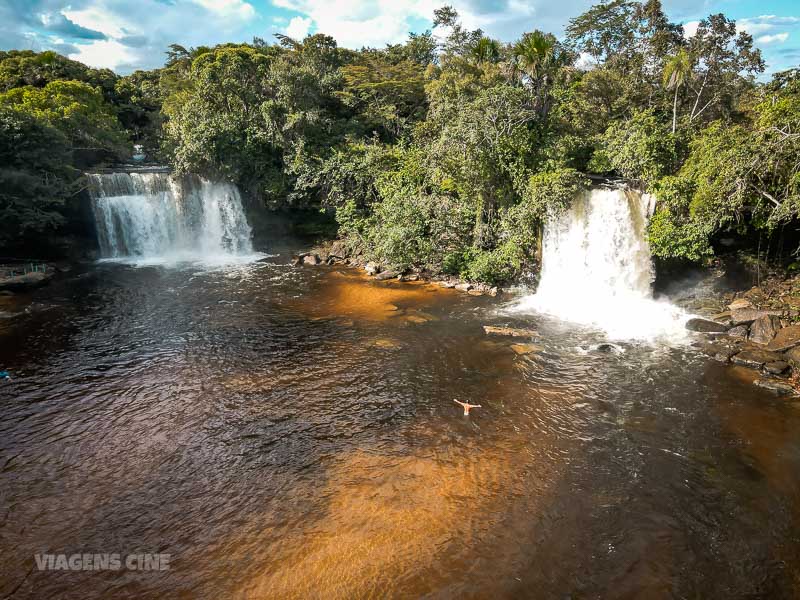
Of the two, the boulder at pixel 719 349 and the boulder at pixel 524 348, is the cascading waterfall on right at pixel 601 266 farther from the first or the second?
the boulder at pixel 524 348

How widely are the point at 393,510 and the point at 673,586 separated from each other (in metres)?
4.75

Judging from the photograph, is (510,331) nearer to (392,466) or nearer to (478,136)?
(392,466)

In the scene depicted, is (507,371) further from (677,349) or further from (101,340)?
(101,340)

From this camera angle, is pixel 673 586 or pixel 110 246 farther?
pixel 110 246

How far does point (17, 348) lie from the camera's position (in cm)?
1686

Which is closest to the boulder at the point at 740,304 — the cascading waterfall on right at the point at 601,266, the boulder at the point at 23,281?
the cascading waterfall on right at the point at 601,266

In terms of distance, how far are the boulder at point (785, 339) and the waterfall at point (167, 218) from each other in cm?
2816

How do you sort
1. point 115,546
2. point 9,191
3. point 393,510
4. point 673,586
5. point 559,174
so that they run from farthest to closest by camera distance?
point 9,191 < point 559,174 < point 393,510 < point 115,546 < point 673,586

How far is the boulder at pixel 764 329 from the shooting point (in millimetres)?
15680

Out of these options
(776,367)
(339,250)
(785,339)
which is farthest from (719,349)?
(339,250)

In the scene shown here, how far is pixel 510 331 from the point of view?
17.6 metres

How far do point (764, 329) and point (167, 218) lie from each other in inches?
1266

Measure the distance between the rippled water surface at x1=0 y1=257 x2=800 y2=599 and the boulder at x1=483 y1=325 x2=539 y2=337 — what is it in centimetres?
44

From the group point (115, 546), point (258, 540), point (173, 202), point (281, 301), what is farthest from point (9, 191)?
point (258, 540)
